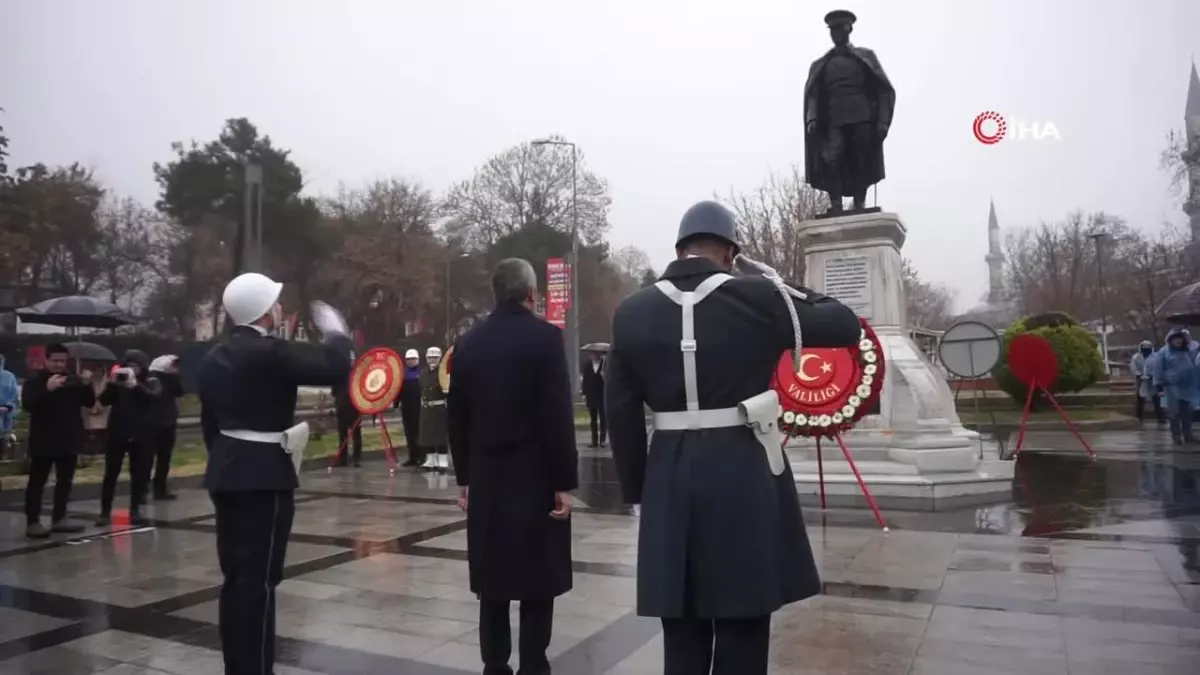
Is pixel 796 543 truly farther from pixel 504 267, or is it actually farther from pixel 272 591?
pixel 272 591

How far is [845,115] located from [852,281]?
1974 mm

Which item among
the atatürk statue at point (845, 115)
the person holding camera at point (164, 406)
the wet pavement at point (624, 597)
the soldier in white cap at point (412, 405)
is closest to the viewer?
the wet pavement at point (624, 597)

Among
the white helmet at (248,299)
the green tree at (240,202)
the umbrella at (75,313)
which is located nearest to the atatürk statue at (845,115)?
the white helmet at (248,299)

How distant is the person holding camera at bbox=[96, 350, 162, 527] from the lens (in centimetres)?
893

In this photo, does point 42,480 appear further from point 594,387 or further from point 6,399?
point 594,387

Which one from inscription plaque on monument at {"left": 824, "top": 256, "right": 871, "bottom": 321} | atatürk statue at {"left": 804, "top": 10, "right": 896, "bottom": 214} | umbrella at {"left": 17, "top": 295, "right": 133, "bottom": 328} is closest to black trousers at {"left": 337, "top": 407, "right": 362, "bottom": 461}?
umbrella at {"left": 17, "top": 295, "right": 133, "bottom": 328}

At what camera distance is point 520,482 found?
375 cm

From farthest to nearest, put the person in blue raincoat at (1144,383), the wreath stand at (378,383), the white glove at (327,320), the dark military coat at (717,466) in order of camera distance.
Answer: the person in blue raincoat at (1144,383) < the wreath stand at (378,383) < the white glove at (327,320) < the dark military coat at (717,466)

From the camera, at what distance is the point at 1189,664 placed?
407cm

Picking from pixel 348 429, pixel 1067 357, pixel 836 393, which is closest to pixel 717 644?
pixel 836 393

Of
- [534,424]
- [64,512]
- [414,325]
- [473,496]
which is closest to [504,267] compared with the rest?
[534,424]

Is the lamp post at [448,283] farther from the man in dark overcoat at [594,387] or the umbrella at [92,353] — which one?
the umbrella at [92,353]

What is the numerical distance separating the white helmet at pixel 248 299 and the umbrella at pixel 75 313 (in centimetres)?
1200

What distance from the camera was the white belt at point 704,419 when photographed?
2840mm
